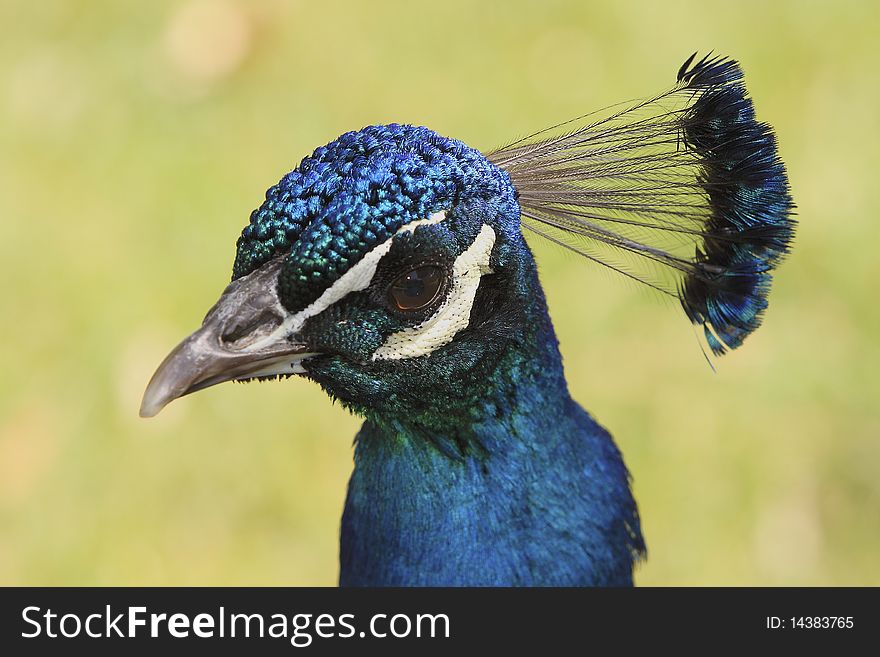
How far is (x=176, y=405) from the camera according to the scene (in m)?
2.53

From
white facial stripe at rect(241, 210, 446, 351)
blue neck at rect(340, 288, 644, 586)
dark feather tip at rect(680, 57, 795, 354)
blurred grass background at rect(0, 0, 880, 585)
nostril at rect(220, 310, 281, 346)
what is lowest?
blue neck at rect(340, 288, 644, 586)

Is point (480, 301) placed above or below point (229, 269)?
below

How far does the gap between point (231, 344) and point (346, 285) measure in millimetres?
132

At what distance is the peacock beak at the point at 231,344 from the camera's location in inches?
44.8

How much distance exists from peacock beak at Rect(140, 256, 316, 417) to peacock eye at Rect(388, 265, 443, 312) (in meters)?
0.11

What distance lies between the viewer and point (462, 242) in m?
1.17

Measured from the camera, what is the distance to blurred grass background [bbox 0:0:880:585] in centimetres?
242

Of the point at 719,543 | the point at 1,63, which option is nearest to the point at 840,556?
the point at 719,543

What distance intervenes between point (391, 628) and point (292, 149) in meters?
1.84

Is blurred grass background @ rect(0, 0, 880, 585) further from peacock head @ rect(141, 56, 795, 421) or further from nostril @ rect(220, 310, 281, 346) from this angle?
nostril @ rect(220, 310, 281, 346)

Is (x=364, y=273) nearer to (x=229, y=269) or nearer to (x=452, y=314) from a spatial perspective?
(x=452, y=314)

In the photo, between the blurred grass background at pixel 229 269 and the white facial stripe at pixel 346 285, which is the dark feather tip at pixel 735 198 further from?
the blurred grass background at pixel 229 269

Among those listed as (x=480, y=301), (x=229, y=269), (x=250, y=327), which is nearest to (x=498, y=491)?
(x=480, y=301)

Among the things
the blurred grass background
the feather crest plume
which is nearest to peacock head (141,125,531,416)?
the feather crest plume
